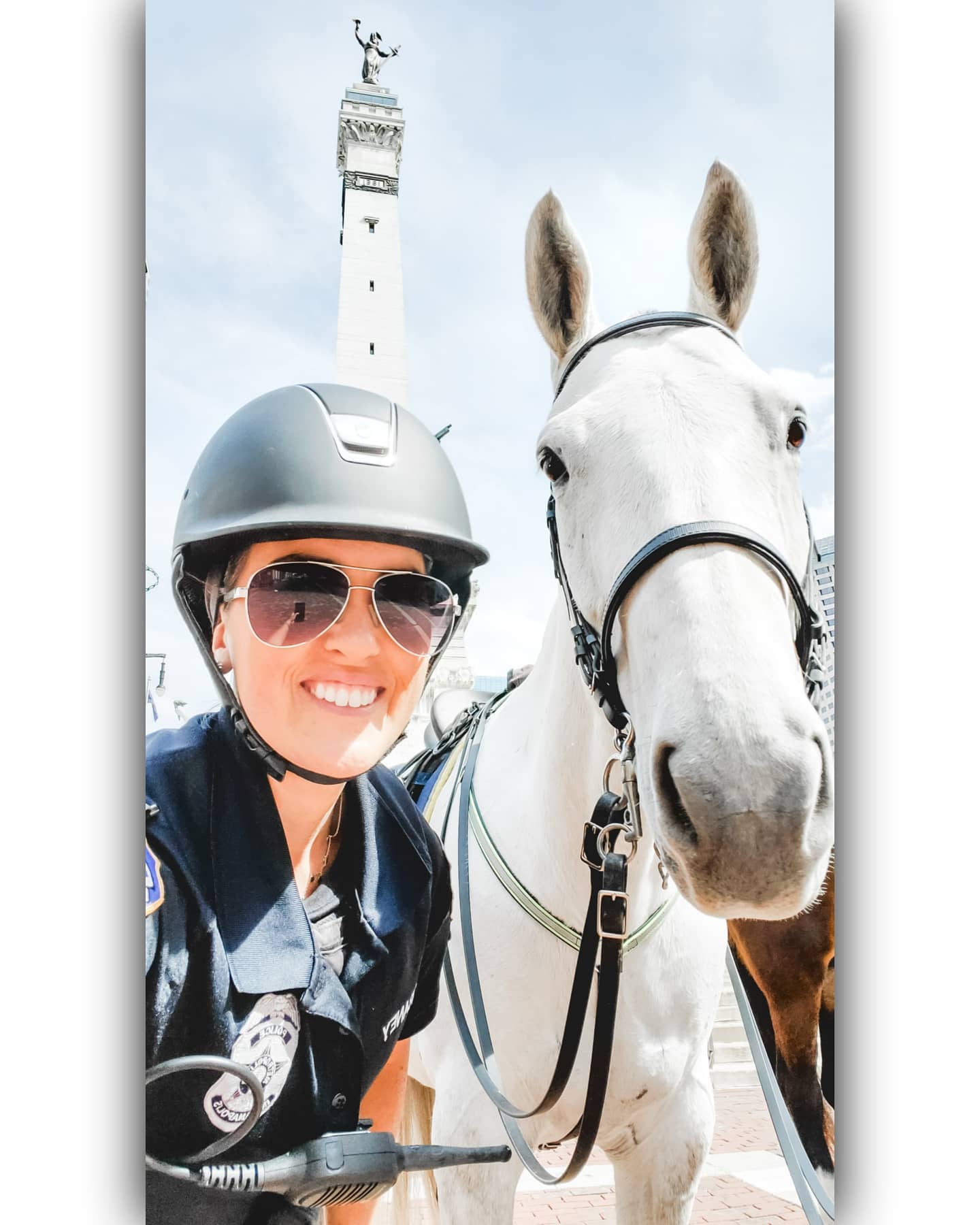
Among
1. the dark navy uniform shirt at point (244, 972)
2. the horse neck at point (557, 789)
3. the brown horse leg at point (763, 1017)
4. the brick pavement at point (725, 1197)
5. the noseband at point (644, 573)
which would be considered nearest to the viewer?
the noseband at point (644, 573)

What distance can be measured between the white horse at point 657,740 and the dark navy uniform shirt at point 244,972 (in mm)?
283

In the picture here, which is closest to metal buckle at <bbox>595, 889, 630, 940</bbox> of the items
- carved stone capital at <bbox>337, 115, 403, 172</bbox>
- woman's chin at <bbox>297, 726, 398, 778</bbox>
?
woman's chin at <bbox>297, 726, 398, 778</bbox>

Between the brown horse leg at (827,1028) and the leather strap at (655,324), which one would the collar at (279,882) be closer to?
the leather strap at (655,324)

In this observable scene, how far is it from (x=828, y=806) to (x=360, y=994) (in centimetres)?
68

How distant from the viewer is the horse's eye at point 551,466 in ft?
4.00

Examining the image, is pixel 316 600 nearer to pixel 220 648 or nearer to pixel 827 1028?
pixel 220 648

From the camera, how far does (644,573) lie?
1.04 m

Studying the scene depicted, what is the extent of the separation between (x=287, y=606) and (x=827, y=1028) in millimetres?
1718

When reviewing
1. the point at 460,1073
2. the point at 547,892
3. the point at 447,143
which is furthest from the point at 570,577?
the point at 447,143

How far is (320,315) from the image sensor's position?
186 centimetres

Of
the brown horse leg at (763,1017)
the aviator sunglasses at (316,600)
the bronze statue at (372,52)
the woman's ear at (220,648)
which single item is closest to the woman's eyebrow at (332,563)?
the aviator sunglasses at (316,600)

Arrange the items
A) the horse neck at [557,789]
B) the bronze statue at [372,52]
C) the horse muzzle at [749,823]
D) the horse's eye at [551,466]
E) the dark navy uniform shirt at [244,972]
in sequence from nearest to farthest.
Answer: the horse muzzle at [749,823] < the dark navy uniform shirt at [244,972] < the horse's eye at [551,466] < the horse neck at [557,789] < the bronze statue at [372,52]

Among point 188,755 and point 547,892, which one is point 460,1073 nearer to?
point 547,892
